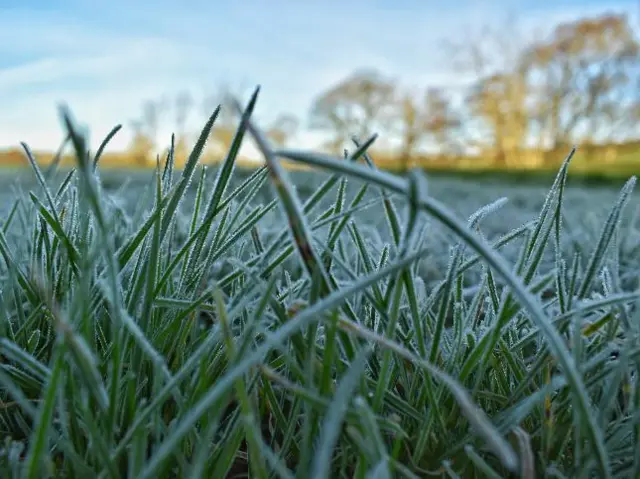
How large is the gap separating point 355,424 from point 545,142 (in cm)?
1562

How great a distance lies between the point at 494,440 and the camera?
257 millimetres

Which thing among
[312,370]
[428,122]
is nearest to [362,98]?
[428,122]

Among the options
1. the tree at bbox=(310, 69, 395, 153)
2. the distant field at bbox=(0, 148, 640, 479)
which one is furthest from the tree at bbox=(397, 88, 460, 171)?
the distant field at bbox=(0, 148, 640, 479)

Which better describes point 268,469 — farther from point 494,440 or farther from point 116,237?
point 116,237

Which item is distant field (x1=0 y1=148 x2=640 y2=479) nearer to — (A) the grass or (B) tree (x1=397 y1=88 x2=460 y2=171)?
(A) the grass

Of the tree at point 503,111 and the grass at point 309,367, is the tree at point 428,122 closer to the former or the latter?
the tree at point 503,111

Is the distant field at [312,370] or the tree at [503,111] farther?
the tree at [503,111]

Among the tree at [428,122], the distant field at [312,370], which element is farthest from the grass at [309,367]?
the tree at [428,122]

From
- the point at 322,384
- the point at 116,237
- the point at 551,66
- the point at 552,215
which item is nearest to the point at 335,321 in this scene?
the point at 322,384

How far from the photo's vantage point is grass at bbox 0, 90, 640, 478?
315 millimetres

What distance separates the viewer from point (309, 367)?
347 mm

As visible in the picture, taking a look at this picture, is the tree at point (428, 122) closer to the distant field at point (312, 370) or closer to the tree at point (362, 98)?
the tree at point (362, 98)

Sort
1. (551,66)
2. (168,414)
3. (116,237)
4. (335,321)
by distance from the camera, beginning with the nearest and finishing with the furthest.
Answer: (335,321), (168,414), (116,237), (551,66)

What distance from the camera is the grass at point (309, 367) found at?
315mm
